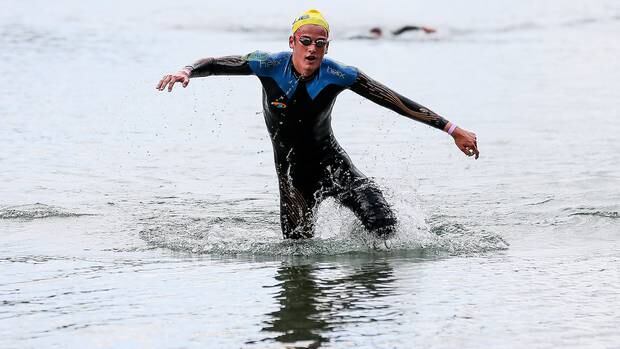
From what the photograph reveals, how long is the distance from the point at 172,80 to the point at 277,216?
349 cm

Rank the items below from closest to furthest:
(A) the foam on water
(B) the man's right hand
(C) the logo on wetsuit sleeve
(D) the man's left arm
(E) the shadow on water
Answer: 1. (E) the shadow on water
2. (B) the man's right hand
3. (D) the man's left arm
4. (C) the logo on wetsuit sleeve
5. (A) the foam on water

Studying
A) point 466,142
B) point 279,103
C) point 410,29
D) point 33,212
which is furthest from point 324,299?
point 410,29

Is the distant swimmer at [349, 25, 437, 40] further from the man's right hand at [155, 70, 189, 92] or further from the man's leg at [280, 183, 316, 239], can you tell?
the man's right hand at [155, 70, 189, 92]

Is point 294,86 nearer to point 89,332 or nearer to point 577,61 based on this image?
point 89,332

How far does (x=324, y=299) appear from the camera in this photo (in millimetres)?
7277

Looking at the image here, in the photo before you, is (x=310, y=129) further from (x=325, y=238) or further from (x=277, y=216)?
(x=277, y=216)

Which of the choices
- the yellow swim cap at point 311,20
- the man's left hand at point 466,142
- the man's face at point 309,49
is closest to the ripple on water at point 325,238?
the man's left hand at point 466,142

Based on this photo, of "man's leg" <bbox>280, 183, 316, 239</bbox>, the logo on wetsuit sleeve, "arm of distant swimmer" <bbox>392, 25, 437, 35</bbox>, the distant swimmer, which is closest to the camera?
the logo on wetsuit sleeve

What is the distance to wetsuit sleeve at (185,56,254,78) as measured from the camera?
29.8 feet

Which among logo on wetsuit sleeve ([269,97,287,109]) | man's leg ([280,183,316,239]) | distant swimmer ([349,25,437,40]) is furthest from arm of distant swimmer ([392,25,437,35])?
logo on wetsuit sleeve ([269,97,287,109])

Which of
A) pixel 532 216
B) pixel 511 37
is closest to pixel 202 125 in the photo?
pixel 532 216

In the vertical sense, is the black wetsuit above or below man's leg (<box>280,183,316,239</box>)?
above

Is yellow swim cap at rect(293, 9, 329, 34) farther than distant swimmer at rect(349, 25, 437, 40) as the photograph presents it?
No

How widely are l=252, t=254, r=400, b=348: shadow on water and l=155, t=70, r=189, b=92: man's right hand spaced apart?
1.45m
